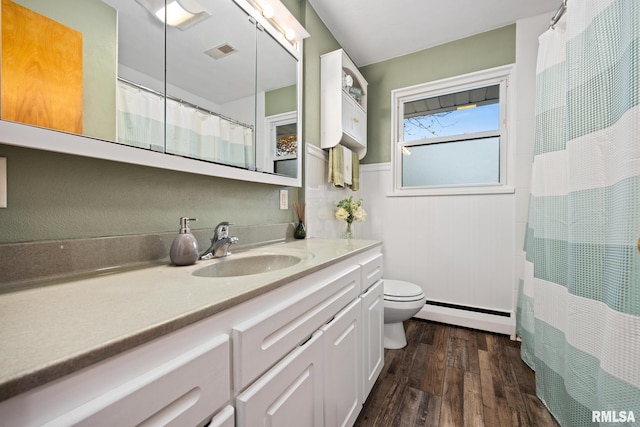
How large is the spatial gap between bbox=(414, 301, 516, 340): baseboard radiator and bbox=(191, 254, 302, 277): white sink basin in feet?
5.95

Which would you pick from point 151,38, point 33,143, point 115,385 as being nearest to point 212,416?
point 115,385

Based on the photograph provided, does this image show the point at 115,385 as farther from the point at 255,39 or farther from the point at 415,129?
the point at 415,129

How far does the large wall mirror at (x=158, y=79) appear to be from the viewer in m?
0.67

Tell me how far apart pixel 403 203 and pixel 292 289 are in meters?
2.01

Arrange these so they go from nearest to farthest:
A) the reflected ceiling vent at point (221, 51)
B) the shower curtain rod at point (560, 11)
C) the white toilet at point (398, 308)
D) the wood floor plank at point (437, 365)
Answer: the reflected ceiling vent at point (221, 51), the shower curtain rod at point (560, 11), the wood floor plank at point (437, 365), the white toilet at point (398, 308)

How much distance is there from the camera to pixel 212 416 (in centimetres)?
52

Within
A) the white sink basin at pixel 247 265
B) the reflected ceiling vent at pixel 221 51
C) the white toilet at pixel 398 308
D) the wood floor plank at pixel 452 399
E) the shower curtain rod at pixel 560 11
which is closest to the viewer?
the white sink basin at pixel 247 265

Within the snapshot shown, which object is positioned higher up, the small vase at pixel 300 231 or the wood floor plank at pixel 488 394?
the small vase at pixel 300 231

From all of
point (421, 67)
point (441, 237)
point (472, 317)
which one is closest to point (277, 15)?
point (421, 67)

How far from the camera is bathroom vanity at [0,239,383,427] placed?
0.34 metres

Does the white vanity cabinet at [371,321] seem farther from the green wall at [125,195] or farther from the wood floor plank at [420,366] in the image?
the green wall at [125,195]

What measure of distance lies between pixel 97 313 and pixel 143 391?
181mm

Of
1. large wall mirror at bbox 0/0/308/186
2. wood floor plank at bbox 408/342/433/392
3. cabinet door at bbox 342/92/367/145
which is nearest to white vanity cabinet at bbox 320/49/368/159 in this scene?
cabinet door at bbox 342/92/367/145

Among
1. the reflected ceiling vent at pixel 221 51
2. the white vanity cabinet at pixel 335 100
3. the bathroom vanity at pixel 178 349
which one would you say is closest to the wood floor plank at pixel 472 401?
the bathroom vanity at pixel 178 349
